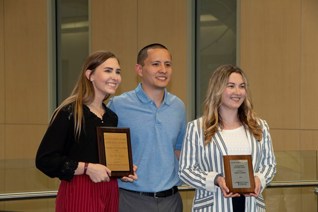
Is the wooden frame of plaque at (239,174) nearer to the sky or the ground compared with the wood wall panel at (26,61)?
nearer to the ground

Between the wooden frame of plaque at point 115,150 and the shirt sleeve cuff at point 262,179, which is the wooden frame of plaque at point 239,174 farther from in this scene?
the wooden frame of plaque at point 115,150

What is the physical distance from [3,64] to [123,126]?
8.62 m

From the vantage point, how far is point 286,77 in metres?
7.90

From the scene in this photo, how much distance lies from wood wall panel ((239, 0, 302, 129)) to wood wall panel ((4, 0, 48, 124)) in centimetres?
462

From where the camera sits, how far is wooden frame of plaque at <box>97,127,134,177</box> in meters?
3.05

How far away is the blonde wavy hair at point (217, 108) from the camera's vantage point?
3318mm

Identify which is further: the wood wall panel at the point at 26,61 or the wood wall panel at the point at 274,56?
the wood wall panel at the point at 26,61

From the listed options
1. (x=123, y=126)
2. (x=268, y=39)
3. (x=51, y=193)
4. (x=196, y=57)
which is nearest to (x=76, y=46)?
(x=196, y=57)

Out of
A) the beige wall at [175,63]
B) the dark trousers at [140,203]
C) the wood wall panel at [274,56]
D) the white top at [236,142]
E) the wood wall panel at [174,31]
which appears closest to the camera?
the white top at [236,142]

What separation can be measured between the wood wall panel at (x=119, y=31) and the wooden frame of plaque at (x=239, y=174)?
6.52 m

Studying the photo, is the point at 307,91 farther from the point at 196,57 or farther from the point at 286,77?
the point at 196,57

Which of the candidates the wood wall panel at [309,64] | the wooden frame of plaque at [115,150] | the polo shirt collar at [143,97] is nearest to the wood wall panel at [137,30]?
the wood wall panel at [309,64]

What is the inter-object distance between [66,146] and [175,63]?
620cm

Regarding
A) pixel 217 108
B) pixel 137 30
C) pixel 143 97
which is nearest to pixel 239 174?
pixel 217 108
